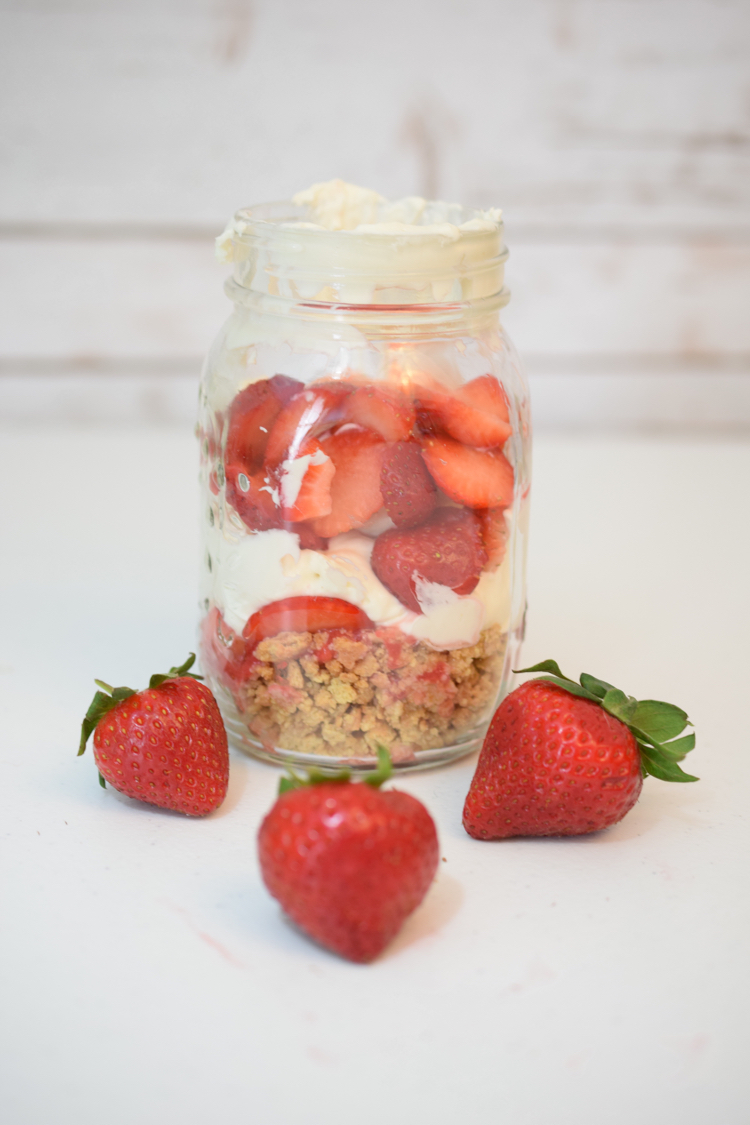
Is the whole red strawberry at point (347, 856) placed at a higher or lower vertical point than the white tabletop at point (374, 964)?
higher

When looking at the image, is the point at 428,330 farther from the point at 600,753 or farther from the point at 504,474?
the point at 600,753

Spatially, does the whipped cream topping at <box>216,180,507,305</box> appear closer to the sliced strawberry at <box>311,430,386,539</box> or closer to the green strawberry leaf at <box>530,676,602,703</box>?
the sliced strawberry at <box>311,430,386,539</box>

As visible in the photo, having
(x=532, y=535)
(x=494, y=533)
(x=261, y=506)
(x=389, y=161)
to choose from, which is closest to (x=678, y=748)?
(x=494, y=533)

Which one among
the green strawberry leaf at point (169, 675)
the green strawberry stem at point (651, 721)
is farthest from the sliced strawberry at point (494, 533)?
the green strawberry leaf at point (169, 675)

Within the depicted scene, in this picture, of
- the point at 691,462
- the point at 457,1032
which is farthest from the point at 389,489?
the point at 691,462

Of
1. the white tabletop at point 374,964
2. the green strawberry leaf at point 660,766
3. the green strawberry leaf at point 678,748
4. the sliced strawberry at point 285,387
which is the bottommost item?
the white tabletop at point 374,964

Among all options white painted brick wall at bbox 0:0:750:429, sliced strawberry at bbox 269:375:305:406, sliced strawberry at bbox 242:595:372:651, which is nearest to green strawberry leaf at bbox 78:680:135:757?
sliced strawberry at bbox 242:595:372:651

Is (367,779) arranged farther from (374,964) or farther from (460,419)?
(460,419)

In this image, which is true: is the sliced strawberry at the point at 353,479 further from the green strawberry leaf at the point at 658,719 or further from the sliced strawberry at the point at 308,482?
the green strawberry leaf at the point at 658,719
